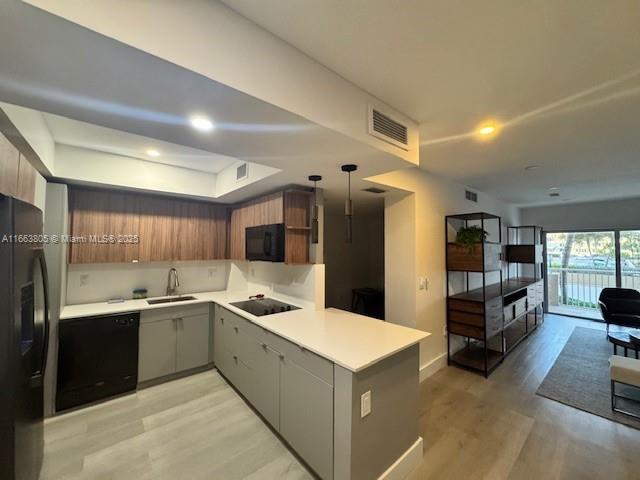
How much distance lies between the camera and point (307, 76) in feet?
4.36

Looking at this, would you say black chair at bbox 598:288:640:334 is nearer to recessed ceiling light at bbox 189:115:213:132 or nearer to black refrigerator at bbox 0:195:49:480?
recessed ceiling light at bbox 189:115:213:132

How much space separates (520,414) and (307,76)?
3.52 meters

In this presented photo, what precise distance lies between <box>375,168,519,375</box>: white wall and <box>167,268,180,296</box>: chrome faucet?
2.97m

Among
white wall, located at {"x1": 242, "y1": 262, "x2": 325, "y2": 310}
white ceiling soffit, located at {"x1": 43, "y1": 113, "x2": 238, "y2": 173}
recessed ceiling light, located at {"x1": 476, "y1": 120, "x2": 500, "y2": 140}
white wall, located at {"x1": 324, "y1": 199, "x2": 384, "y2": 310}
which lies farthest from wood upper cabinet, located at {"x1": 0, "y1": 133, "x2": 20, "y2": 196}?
white wall, located at {"x1": 324, "y1": 199, "x2": 384, "y2": 310}

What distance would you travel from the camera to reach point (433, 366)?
3402mm

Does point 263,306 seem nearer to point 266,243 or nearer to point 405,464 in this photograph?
point 266,243

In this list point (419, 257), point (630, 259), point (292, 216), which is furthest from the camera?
point (630, 259)

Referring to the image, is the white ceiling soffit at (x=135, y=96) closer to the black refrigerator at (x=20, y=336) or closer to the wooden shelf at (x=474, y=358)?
the black refrigerator at (x=20, y=336)

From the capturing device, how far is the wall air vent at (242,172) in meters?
2.73

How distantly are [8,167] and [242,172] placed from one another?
1.71m

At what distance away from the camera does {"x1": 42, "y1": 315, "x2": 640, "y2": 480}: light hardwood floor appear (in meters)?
1.90

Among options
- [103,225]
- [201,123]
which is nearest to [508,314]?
[201,123]

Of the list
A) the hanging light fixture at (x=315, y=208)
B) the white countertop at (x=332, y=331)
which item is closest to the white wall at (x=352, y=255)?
the hanging light fixture at (x=315, y=208)

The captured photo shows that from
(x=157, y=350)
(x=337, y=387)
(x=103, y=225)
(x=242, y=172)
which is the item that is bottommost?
(x=157, y=350)
